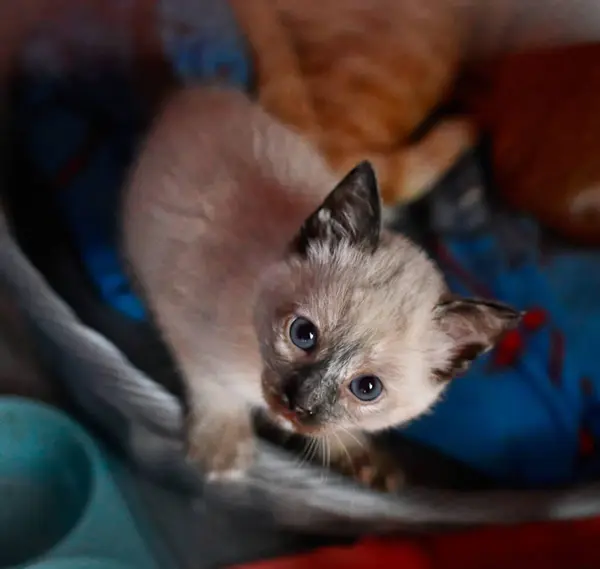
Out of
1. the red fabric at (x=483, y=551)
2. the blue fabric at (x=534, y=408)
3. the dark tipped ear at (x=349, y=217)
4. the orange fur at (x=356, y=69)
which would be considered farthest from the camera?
the orange fur at (x=356, y=69)

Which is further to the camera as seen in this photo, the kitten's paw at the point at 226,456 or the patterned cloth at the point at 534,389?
the patterned cloth at the point at 534,389

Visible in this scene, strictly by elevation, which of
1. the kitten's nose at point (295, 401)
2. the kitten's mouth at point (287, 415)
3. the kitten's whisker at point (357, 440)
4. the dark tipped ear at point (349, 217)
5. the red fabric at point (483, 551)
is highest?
the dark tipped ear at point (349, 217)

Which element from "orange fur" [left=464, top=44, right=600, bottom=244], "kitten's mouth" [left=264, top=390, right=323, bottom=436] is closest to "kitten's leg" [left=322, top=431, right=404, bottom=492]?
"kitten's mouth" [left=264, top=390, right=323, bottom=436]

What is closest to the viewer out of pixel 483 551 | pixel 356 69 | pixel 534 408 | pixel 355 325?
pixel 355 325

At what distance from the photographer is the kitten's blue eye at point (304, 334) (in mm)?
935

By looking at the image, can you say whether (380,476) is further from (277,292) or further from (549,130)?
(549,130)

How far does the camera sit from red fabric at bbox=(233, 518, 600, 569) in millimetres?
1191

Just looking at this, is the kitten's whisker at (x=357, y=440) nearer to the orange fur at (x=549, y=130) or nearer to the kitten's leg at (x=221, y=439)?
the kitten's leg at (x=221, y=439)

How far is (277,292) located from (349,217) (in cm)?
14

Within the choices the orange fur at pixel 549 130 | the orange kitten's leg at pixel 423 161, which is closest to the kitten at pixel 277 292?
the orange kitten's leg at pixel 423 161

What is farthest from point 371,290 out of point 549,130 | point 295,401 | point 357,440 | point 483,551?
point 549,130

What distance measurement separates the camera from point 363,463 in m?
1.27

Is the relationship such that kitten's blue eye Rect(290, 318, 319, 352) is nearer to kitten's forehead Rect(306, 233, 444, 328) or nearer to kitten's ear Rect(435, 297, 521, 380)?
kitten's forehead Rect(306, 233, 444, 328)

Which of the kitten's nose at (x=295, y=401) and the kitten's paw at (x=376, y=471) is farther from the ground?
the kitten's nose at (x=295, y=401)
